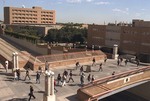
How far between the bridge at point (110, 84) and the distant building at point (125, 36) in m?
31.7

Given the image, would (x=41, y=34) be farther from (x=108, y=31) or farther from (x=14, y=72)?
(x=14, y=72)

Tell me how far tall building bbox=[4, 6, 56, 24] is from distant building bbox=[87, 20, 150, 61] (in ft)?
257

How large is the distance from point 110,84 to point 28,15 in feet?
433

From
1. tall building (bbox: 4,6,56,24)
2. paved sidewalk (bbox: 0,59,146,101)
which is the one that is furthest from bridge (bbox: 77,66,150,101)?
tall building (bbox: 4,6,56,24)

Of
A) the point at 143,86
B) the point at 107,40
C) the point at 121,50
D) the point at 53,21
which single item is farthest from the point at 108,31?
the point at 53,21

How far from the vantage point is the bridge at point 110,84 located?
1917cm

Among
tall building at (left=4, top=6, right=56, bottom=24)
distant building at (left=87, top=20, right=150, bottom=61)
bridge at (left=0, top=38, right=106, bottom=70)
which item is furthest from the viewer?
tall building at (left=4, top=6, right=56, bottom=24)

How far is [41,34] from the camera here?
105 m

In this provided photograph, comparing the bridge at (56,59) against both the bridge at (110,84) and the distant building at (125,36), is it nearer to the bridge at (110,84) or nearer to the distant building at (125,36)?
the bridge at (110,84)

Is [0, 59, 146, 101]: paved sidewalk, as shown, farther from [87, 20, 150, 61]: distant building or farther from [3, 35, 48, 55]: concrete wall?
[87, 20, 150, 61]: distant building

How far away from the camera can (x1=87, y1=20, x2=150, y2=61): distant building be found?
59562mm

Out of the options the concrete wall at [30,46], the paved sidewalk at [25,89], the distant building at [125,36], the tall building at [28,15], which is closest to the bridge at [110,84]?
the paved sidewalk at [25,89]

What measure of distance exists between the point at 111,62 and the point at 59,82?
15.0 metres

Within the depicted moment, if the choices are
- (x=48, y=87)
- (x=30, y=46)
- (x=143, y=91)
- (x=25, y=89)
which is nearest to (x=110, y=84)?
(x=48, y=87)
